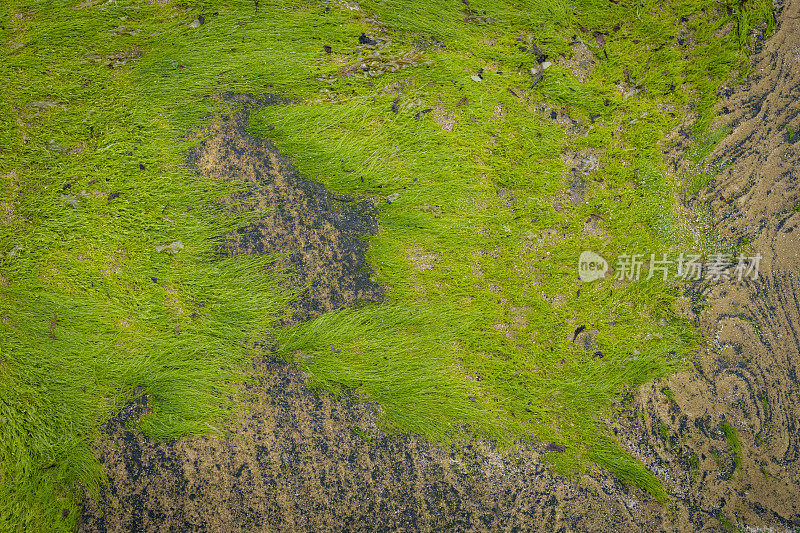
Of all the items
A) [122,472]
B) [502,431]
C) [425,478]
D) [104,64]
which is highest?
[104,64]

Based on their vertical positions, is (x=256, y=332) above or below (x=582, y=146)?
below

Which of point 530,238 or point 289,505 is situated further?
point 530,238

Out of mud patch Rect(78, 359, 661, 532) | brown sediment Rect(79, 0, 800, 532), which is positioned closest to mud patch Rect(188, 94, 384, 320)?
brown sediment Rect(79, 0, 800, 532)

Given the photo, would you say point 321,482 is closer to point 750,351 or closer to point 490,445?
point 490,445

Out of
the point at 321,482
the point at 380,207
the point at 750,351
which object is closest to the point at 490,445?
the point at 321,482

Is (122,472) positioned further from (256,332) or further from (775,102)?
(775,102)

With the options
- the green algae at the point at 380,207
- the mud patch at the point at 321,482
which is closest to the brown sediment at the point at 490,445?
the mud patch at the point at 321,482

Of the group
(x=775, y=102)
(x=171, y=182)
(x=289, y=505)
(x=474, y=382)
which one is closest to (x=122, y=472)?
(x=289, y=505)

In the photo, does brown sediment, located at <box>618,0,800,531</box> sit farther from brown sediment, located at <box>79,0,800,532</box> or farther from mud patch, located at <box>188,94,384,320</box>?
mud patch, located at <box>188,94,384,320</box>
